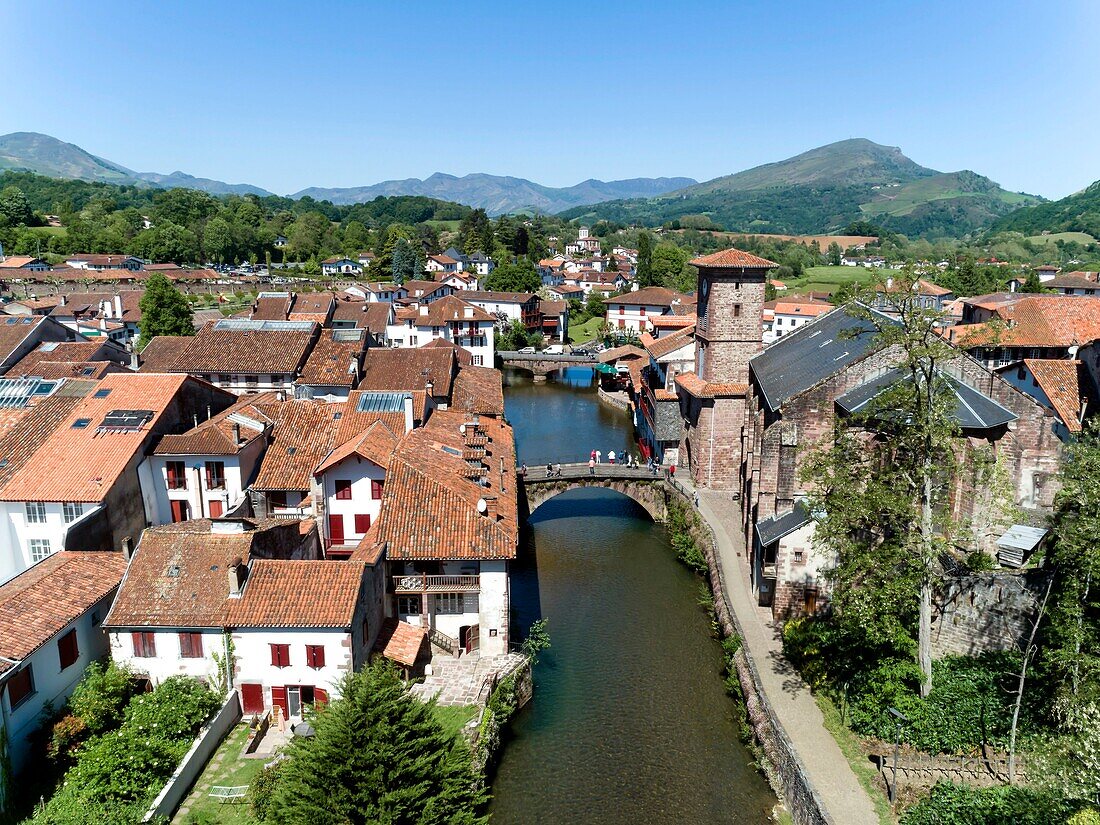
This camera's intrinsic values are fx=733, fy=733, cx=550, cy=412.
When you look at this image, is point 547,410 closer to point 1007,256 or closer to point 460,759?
point 460,759

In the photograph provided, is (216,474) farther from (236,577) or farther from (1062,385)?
(1062,385)

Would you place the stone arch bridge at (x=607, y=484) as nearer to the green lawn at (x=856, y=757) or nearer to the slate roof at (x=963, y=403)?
the slate roof at (x=963, y=403)

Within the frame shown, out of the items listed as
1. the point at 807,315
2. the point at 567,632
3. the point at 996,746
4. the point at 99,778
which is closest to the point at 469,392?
the point at 567,632

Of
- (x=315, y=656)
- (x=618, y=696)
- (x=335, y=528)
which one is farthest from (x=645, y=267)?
(x=315, y=656)

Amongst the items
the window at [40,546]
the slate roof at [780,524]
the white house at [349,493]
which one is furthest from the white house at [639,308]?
the window at [40,546]

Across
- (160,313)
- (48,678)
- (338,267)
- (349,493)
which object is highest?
(338,267)

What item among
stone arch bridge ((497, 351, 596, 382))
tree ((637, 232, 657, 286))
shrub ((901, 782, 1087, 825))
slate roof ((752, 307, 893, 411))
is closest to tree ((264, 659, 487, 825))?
shrub ((901, 782, 1087, 825))
